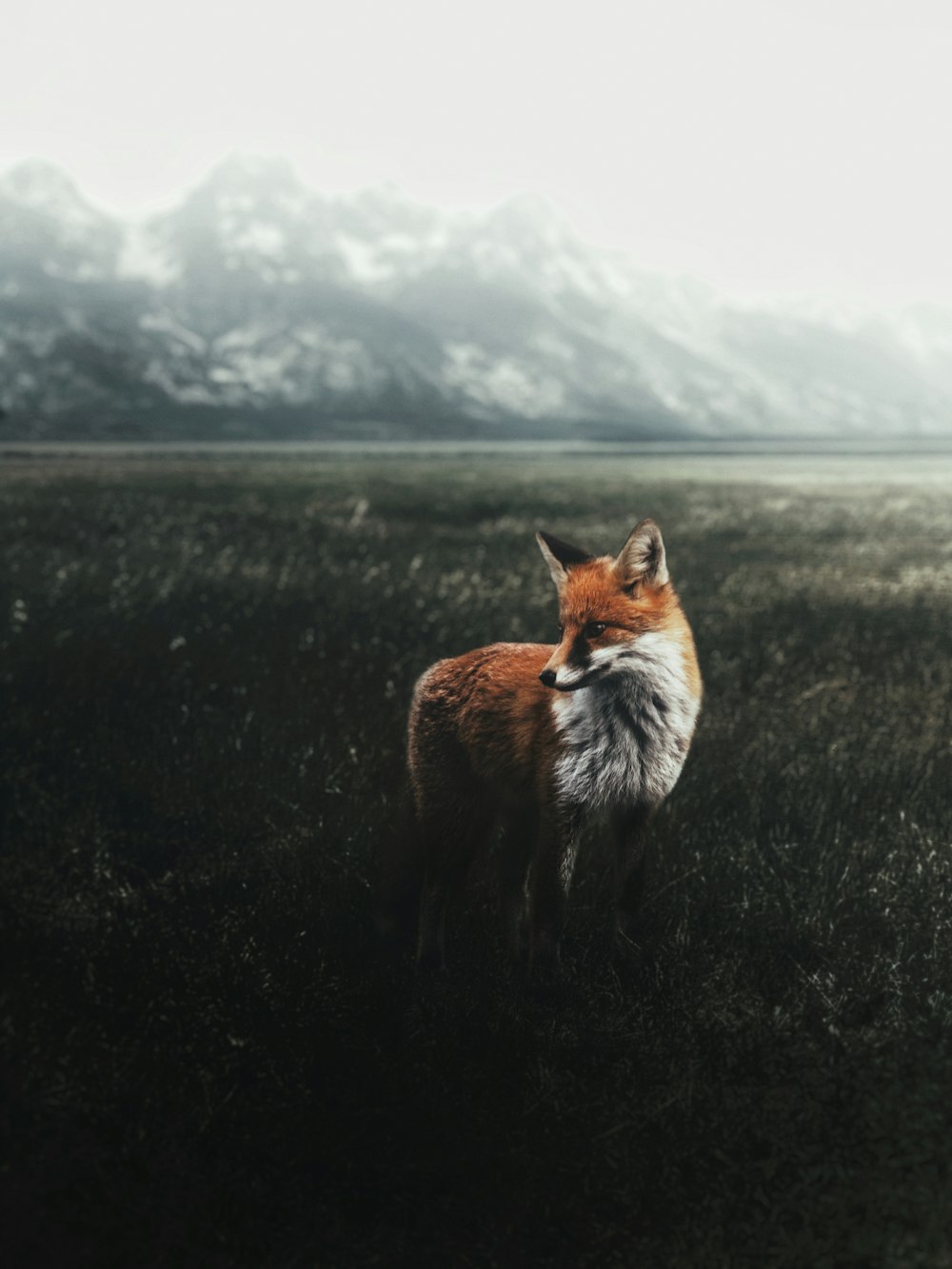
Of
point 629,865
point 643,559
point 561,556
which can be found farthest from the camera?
point 629,865

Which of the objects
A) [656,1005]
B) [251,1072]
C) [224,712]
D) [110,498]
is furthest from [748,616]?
[110,498]

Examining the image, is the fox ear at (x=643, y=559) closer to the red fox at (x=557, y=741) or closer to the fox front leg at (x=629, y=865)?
the red fox at (x=557, y=741)

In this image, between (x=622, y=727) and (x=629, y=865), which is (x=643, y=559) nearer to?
(x=622, y=727)

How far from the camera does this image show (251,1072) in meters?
3.19

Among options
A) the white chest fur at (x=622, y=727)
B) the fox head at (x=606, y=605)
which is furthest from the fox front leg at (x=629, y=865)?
the fox head at (x=606, y=605)

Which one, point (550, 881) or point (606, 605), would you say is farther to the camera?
point (550, 881)

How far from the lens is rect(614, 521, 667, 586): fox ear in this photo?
2.89 metres

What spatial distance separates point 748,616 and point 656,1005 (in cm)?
753

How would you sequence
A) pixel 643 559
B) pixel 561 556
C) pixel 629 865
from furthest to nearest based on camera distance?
pixel 629 865
pixel 561 556
pixel 643 559

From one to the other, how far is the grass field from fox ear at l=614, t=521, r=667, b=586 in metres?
1.47

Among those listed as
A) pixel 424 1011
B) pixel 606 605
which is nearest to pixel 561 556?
pixel 606 605

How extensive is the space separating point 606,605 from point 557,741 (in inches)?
19.2

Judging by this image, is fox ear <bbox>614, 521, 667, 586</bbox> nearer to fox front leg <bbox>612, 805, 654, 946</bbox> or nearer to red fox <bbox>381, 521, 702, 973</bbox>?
red fox <bbox>381, 521, 702, 973</bbox>

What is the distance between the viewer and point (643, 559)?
9.65 feet
